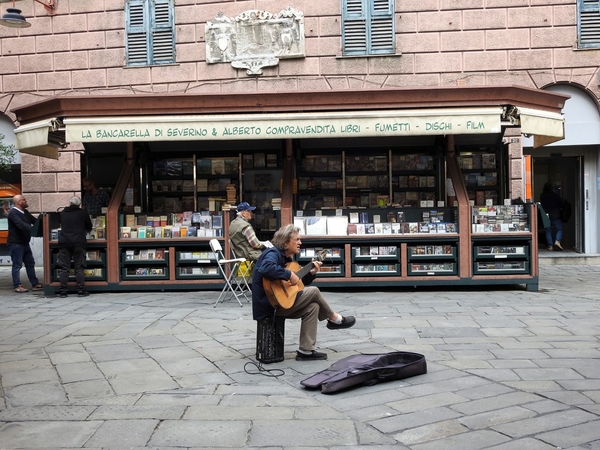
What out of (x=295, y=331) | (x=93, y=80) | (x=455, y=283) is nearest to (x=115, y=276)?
(x=295, y=331)

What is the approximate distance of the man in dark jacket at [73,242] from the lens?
11.3m

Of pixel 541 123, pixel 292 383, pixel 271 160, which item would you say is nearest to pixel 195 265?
pixel 271 160

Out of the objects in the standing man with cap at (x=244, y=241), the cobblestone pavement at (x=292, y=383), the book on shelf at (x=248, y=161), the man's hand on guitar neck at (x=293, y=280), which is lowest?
the cobblestone pavement at (x=292, y=383)

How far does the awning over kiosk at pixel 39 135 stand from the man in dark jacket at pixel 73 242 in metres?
1.12

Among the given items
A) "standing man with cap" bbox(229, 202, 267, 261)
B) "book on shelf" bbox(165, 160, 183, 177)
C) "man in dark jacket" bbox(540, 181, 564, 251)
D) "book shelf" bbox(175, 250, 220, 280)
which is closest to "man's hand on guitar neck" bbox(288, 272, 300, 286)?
"standing man with cap" bbox(229, 202, 267, 261)

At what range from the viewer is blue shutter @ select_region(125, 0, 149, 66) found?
16734 millimetres

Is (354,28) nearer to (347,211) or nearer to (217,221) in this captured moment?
(347,211)

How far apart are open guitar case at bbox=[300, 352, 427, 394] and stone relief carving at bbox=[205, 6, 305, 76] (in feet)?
36.9

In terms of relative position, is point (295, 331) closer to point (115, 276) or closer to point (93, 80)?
point (115, 276)

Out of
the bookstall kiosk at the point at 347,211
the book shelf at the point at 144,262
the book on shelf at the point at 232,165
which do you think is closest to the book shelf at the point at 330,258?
the bookstall kiosk at the point at 347,211

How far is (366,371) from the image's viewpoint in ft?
18.6

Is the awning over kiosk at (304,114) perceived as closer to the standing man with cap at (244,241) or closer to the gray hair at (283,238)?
the standing man with cap at (244,241)

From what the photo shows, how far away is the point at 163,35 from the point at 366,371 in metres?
12.9

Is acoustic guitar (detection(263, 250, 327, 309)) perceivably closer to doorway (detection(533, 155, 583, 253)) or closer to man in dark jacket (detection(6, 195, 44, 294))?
man in dark jacket (detection(6, 195, 44, 294))
